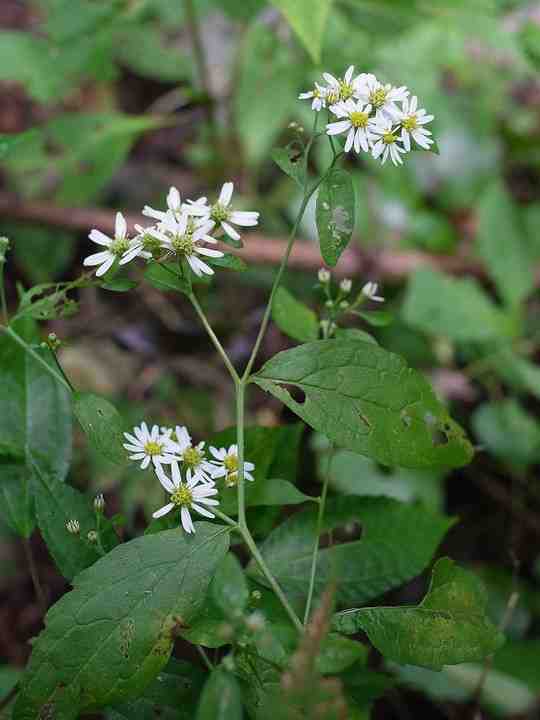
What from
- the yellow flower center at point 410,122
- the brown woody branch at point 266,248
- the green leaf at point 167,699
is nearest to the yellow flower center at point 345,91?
the yellow flower center at point 410,122

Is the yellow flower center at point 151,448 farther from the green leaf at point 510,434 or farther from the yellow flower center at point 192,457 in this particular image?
the green leaf at point 510,434

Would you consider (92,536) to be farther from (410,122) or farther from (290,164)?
(410,122)

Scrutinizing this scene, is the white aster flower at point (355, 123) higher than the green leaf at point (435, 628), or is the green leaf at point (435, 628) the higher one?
the white aster flower at point (355, 123)

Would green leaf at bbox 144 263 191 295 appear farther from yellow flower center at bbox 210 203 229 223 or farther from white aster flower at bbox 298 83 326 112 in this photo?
white aster flower at bbox 298 83 326 112

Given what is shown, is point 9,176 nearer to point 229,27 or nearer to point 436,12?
point 229,27

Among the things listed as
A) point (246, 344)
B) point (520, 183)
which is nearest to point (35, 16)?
point (246, 344)

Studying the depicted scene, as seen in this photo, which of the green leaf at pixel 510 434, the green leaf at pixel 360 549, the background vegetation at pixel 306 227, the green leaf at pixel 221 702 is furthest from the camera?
the green leaf at pixel 510 434
